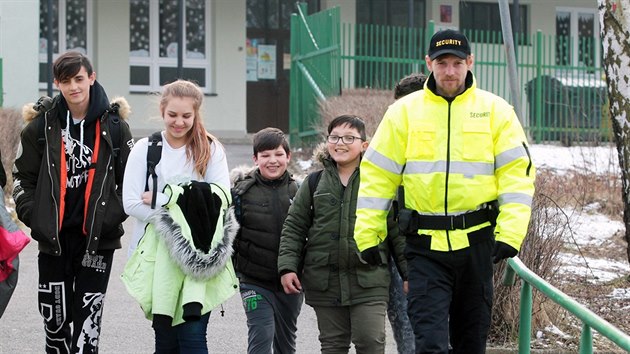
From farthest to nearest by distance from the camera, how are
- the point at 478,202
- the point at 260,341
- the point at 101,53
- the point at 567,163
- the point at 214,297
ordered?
1. the point at 101,53
2. the point at 567,163
3. the point at 260,341
4. the point at 214,297
5. the point at 478,202

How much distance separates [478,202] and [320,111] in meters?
10.5

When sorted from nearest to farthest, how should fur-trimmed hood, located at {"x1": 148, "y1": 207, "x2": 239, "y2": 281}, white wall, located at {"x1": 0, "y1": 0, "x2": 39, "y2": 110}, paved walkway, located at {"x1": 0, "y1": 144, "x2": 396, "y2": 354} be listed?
fur-trimmed hood, located at {"x1": 148, "y1": 207, "x2": 239, "y2": 281}
paved walkway, located at {"x1": 0, "y1": 144, "x2": 396, "y2": 354}
white wall, located at {"x1": 0, "y1": 0, "x2": 39, "y2": 110}

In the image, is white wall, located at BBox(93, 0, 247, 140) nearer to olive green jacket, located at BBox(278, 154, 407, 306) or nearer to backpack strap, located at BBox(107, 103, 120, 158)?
backpack strap, located at BBox(107, 103, 120, 158)

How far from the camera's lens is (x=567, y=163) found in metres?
15.3

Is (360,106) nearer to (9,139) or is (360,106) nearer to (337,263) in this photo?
(9,139)

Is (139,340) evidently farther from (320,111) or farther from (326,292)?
(320,111)

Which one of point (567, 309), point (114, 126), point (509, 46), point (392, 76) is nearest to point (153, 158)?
point (114, 126)

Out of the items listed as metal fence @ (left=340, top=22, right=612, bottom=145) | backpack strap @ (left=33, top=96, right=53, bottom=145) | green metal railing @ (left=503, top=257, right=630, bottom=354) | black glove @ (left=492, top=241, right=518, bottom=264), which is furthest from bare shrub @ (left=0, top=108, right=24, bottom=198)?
black glove @ (left=492, top=241, right=518, bottom=264)

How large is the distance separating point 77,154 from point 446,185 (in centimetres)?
198

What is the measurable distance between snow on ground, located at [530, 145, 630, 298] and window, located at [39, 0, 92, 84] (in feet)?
36.5

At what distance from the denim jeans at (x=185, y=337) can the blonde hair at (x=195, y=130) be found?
752 mm

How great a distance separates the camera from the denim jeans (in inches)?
217

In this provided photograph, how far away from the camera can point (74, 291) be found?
583 cm

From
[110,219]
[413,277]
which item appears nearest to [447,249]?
[413,277]
